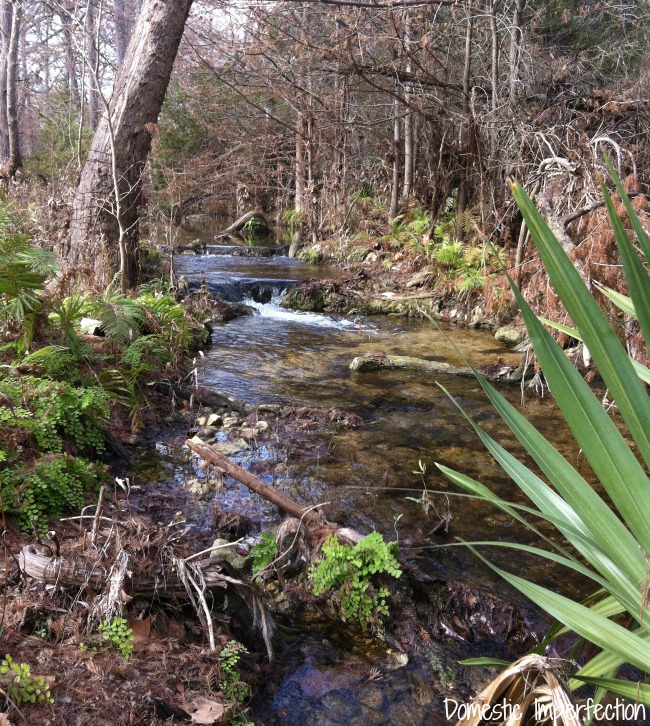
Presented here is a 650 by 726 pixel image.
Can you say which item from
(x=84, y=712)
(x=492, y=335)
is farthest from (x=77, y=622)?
(x=492, y=335)

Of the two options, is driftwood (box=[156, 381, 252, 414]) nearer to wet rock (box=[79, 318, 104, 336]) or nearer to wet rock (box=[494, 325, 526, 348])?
wet rock (box=[79, 318, 104, 336])

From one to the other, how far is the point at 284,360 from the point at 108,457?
3.40 metres

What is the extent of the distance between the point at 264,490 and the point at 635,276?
246 centimetres

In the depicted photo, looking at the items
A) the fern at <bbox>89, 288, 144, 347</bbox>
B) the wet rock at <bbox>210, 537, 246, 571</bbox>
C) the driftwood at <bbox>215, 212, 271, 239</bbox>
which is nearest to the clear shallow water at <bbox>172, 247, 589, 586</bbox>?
the wet rock at <bbox>210, 537, 246, 571</bbox>

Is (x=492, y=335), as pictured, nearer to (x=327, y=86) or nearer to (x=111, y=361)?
(x=111, y=361)

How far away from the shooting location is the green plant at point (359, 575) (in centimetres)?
258

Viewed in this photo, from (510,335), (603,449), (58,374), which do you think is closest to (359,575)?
(603,449)

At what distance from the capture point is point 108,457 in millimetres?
3773

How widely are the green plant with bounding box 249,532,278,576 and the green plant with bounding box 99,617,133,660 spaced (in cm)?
93

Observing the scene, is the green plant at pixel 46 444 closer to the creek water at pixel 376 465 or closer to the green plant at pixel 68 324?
the green plant at pixel 68 324

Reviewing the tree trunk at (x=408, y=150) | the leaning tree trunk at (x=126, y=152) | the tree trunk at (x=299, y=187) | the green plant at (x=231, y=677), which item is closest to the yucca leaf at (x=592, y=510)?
the green plant at (x=231, y=677)

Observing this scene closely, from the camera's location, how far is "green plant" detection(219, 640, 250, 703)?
6.27 feet

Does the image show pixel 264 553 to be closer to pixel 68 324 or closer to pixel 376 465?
pixel 376 465

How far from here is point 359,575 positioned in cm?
264
